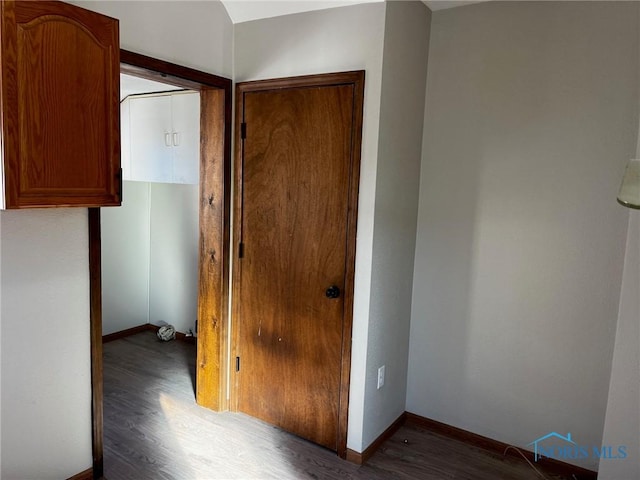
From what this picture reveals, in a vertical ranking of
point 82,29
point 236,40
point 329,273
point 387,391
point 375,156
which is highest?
point 236,40

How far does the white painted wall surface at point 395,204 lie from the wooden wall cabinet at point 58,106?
47.4 inches

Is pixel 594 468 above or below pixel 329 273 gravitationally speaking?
below

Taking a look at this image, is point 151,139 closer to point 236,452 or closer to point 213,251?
point 213,251

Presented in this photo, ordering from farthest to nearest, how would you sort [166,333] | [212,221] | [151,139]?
1. [166,333]
2. [151,139]
3. [212,221]

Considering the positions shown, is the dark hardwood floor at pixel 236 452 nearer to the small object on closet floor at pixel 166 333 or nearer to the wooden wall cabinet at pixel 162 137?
the small object on closet floor at pixel 166 333

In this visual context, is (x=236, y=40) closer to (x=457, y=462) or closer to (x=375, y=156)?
(x=375, y=156)

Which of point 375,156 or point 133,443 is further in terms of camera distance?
point 133,443

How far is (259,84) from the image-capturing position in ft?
8.59

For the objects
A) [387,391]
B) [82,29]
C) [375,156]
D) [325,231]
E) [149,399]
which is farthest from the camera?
[149,399]

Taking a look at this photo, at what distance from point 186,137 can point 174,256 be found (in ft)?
3.82

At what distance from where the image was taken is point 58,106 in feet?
5.52

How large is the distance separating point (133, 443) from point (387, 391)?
56.1 inches

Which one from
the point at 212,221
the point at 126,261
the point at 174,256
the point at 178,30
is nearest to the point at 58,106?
the point at 178,30

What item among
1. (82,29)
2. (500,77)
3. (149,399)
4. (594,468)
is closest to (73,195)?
(82,29)
